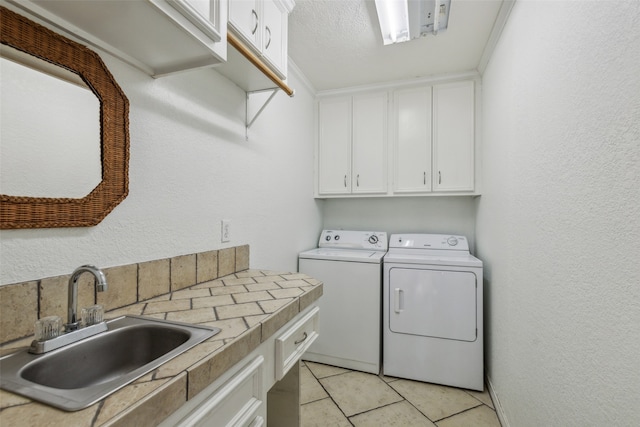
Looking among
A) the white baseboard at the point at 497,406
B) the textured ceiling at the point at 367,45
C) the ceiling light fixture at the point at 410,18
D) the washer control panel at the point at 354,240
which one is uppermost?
the textured ceiling at the point at 367,45

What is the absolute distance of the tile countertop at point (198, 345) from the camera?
0.50m

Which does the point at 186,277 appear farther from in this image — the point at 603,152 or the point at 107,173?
the point at 603,152

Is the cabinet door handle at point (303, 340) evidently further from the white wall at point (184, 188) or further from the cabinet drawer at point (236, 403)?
the white wall at point (184, 188)

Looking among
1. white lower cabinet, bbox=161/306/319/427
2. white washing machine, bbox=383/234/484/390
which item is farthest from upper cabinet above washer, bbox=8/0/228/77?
white washing machine, bbox=383/234/484/390

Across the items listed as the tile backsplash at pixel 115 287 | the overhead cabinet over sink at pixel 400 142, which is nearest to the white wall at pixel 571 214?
the overhead cabinet over sink at pixel 400 142

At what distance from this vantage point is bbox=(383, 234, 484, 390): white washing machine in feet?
6.95

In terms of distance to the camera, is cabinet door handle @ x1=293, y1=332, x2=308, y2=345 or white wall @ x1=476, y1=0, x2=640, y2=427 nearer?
white wall @ x1=476, y1=0, x2=640, y2=427

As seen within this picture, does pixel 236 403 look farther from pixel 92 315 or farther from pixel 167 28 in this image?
pixel 167 28

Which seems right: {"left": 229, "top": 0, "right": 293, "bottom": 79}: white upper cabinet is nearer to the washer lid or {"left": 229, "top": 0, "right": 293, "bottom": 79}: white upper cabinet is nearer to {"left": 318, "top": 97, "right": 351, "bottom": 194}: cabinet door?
{"left": 318, "top": 97, "right": 351, "bottom": 194}: cabinet door

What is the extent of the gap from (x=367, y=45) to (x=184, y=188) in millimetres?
1603

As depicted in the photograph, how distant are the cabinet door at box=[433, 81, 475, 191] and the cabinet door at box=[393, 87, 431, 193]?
0.07 metres

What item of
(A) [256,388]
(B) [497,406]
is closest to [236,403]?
→ (A) [256,388]

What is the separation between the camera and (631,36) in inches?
27.3

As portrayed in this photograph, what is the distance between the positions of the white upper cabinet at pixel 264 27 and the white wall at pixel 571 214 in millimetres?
1156
